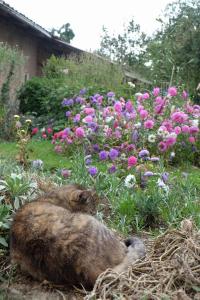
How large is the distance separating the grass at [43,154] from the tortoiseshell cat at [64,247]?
4288 mm

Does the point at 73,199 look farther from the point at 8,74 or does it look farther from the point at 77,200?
the point at 8,74

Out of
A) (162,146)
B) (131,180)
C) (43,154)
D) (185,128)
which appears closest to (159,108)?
(185,128)

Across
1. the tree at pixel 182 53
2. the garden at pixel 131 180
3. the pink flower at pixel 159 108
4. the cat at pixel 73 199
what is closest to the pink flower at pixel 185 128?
the garden at pixel 131 180

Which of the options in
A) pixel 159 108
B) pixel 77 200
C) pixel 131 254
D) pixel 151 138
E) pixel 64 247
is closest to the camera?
pixel 64 247

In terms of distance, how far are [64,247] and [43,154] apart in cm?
702

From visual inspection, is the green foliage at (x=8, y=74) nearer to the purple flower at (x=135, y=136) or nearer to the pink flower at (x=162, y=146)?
the purple flower at (x=135, y=136)

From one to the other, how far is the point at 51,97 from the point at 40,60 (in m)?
9.07

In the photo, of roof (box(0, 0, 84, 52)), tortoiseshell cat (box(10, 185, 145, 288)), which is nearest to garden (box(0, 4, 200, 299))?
tortoiseshell cat (box(10, 185, 145, 288))

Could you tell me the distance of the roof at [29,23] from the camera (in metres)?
17.8

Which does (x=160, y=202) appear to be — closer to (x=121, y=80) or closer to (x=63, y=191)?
(x=63, y=191)

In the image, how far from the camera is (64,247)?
3.12 meters

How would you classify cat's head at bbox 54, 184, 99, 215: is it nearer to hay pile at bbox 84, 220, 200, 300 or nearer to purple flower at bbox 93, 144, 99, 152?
hay pile at bbox 84, 220, 200, 300

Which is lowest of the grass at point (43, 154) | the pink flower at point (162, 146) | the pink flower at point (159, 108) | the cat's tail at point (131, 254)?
the grass at point (43, 154)

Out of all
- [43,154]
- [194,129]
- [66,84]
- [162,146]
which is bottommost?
[43,154]
